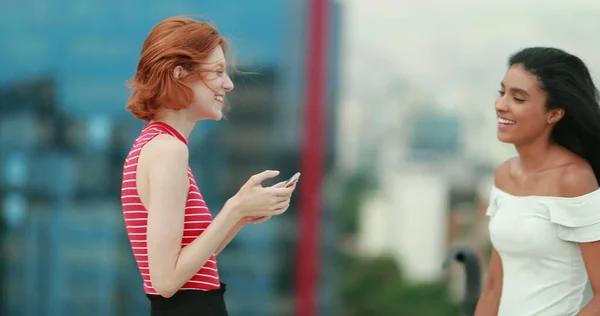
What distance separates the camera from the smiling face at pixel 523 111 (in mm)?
1617

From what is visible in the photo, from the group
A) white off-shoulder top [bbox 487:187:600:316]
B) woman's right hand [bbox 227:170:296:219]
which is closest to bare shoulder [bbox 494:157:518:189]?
white off-shoulder top [bbox 487:187:600:316]

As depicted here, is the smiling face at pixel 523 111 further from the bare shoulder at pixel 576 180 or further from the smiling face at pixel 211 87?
the smiling face at pixel 211 87

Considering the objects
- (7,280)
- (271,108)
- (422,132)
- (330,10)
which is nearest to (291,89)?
(271,108)

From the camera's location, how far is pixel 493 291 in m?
1.76

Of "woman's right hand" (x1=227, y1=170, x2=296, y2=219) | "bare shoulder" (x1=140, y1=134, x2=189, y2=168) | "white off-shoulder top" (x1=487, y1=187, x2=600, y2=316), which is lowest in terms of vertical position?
"white off-shoulder top" (x1=487, y1=187, x2=600, y2=316)

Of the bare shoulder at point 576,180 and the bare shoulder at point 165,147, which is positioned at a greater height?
the bare shoulder at point 165,147

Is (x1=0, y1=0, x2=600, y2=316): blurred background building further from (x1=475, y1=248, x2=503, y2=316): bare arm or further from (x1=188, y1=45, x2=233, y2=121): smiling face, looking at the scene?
(x1=188, y1=45, x2=233, y2=121): smiling face

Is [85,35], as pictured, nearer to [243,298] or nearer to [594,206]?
[243,298]

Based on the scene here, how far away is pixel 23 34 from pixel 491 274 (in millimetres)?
3460

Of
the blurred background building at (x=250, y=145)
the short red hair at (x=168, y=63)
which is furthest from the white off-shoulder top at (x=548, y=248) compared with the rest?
the blurred background building at (x=250, y=145)

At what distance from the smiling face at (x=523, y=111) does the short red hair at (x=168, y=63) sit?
58 cm

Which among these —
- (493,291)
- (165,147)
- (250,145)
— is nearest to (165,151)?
(165,147)

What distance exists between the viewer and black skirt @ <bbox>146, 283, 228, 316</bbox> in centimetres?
134

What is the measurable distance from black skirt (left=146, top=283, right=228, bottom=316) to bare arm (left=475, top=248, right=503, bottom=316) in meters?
0.63
